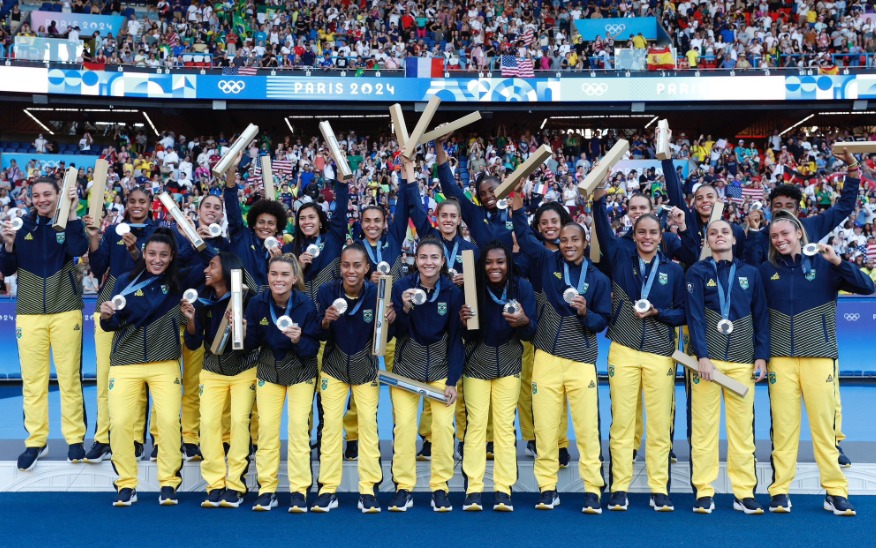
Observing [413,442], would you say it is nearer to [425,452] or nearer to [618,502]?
[425,452]

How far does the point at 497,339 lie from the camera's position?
6.86m

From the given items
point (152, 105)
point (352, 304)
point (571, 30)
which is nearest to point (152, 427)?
point (352, 304)

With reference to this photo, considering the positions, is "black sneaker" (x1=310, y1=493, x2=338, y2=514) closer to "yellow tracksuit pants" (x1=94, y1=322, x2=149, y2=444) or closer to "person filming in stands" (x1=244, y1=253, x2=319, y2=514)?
"person filming in stands" (x1=244, y1=253, x2=319, y2=514)

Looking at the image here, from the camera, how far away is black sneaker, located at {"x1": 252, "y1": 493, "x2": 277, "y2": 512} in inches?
260

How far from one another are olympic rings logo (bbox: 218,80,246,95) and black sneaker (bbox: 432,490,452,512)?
1965 cm

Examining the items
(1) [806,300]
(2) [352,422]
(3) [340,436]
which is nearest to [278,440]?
(3) [340,436]

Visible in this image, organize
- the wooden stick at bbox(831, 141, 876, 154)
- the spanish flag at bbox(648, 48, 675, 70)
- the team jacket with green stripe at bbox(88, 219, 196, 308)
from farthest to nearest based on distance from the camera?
the spanish flag at bbox(648, 48, 675, 70), the team jacket with green stripe at bbox(88, 219, 196, 308), the wooden stick at bbox(831, 141, 876, 154)

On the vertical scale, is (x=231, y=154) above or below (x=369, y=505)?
above

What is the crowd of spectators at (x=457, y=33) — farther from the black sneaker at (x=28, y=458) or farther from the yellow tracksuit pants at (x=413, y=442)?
the yellow tracksuit pants at (x=413, y=442)

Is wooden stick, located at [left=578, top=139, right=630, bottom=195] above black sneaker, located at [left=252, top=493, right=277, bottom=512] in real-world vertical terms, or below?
above

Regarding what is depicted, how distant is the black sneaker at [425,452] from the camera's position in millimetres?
7527

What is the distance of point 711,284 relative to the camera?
22.0 feet

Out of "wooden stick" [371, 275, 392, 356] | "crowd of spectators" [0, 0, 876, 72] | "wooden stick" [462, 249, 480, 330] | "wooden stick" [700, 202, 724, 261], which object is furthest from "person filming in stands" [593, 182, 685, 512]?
"crowd of spectators" [0, 0, 876, 72]

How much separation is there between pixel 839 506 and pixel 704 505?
3.31 ft
